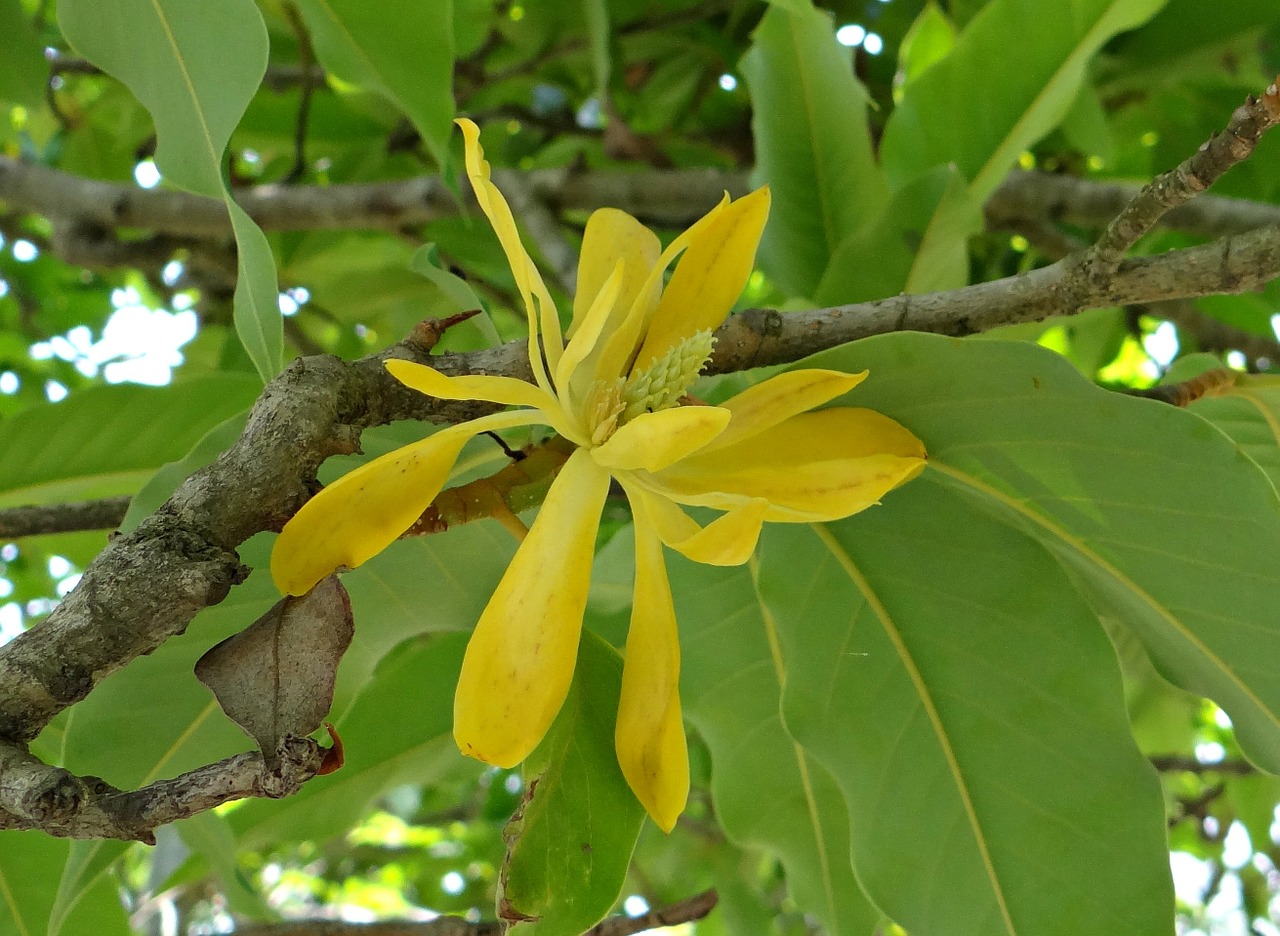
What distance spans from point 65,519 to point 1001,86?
39.5 inches

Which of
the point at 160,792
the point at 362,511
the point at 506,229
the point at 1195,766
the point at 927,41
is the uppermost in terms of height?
the point at 927,41

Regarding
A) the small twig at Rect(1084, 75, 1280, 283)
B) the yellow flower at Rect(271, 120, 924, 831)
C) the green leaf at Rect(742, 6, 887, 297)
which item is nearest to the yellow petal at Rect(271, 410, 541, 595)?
the yellow flower at Rect(271, 120, 924, 831)

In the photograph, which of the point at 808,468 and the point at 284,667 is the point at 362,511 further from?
the point at 808,468

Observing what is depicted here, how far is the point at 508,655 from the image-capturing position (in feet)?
1.67

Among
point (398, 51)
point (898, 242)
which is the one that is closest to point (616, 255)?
point (398, 51)

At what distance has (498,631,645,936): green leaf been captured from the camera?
0.58 meters

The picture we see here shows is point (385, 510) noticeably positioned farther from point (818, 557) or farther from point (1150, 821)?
point (1150, 821)

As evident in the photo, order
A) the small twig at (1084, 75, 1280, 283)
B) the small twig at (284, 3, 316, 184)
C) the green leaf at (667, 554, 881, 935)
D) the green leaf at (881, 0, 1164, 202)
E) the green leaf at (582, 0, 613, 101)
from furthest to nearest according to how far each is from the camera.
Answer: the small twig at (284, 3, 316, 184), the green leaf at (582, 0, 613, 101), the green leaf at (881, 0, 1164, 202), the green leaf at (667, 554, 881, 935), the small twig at (1084, 75, 1280, 283)

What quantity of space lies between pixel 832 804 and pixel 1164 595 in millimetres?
432

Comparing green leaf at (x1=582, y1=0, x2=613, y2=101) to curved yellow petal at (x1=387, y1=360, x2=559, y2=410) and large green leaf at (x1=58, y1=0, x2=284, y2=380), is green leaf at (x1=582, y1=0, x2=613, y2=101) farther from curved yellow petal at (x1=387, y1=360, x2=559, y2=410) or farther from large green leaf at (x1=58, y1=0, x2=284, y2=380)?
curved yellow petal at (x1=387, y1=360, x2=559, y2=410)

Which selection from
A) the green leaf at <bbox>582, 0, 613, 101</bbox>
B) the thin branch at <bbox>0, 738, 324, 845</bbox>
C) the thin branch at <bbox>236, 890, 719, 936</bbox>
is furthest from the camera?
the green leaf at <bbox>582, 0, 613, 101</bbox>

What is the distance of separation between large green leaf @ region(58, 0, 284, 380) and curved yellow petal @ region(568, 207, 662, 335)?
7.3 inches

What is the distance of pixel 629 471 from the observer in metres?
0.58

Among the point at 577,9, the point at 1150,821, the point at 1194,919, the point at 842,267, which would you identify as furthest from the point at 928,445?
the point at 1194,919
